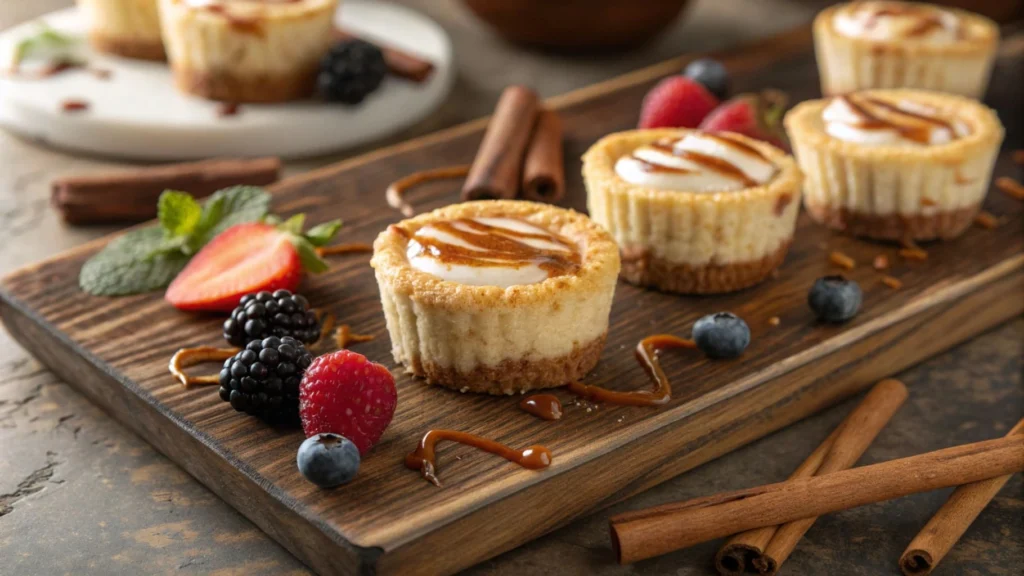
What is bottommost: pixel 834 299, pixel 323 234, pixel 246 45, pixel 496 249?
pixel 834 299

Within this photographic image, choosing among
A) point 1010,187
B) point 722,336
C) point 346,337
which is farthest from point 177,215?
point 1010,187

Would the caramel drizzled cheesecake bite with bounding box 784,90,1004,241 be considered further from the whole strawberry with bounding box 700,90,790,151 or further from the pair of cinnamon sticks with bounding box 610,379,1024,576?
the pair of cinnamon sticks with bounding box 610,379,1024,576

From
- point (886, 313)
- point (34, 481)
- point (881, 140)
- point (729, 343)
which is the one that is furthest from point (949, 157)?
point (34, 481)

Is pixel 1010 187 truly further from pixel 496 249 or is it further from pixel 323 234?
pixel 323 234

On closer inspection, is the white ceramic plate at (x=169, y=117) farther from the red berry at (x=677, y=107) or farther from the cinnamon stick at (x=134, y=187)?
the red berry at (x=677, y=107)

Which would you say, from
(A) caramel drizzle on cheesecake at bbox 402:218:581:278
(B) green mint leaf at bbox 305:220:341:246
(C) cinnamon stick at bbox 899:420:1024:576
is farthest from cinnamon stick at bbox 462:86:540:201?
(C) cinnamon stick at bbox 899:420:1024:576

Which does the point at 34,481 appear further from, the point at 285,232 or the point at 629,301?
the point at 629,301

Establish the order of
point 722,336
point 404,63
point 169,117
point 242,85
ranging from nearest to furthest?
1. point 722,336
2. point 169,117
3. point 242,85
4. point 404,63
